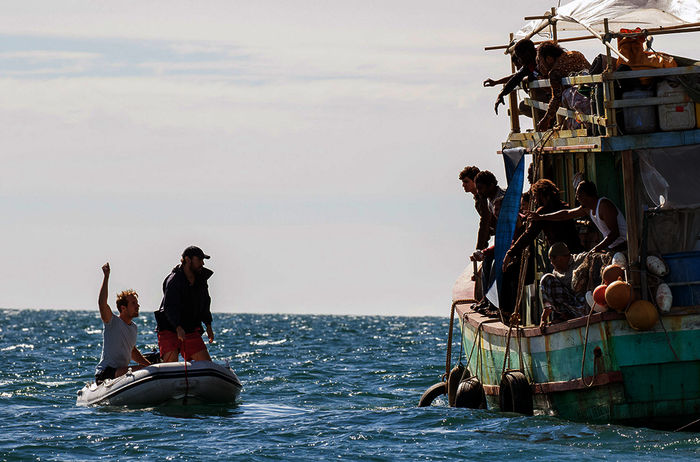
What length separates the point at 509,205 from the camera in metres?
15.5

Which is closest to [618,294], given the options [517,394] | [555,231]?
[555,231]

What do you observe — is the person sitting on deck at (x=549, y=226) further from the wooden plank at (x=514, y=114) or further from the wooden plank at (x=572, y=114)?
the wooden plank at (x=514, y=114)

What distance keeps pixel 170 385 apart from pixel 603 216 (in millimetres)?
6515

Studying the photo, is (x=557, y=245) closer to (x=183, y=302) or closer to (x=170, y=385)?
(x=183, y=302)

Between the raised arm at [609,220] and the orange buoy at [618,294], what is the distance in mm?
858

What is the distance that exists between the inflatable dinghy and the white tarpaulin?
6728mm

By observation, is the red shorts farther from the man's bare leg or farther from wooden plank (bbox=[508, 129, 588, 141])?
wooden plank (bbox=[508, 129, 588, 141])

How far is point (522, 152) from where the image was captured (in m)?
15.7

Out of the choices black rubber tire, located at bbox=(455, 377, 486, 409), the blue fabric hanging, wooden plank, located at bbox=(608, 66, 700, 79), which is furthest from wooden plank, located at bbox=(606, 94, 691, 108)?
black rubber tire, located at bbox=(455, 377, 486, 409)

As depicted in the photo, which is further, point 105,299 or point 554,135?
point 105,299

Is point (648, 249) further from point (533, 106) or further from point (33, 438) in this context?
point (33, 438)

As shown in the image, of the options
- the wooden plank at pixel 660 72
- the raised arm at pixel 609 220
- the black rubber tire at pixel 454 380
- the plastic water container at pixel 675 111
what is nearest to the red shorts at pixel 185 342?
the black rubber tire at pixel 454 380

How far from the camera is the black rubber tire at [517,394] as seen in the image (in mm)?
14750

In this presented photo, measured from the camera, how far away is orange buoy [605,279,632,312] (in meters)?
13.0
